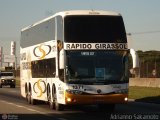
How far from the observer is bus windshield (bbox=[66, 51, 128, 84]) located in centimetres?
2408

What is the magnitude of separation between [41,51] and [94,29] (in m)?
5.24

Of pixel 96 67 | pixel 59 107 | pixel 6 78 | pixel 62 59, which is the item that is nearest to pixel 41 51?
pixel 59 107

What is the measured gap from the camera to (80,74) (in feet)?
79.1

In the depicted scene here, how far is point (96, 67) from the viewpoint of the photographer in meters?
24.1

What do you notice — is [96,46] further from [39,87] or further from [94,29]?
[39,87]

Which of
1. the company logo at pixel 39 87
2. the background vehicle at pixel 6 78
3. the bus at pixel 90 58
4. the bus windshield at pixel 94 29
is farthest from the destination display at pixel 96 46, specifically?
the background vehicle at pixel 6 78

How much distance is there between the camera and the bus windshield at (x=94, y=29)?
965 inches

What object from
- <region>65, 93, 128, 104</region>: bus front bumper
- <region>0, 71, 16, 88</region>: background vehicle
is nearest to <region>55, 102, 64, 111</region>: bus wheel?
<region>65, 93, 128, 104</region>: bus front bumper

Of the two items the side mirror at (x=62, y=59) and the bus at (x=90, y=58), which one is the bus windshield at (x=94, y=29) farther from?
the side mirror at (x=62, y=59)

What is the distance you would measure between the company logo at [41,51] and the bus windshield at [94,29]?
119 inches

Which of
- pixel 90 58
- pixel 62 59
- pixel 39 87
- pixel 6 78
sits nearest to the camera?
pixel 62 59

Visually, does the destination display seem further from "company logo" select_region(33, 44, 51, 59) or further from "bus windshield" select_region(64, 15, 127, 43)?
"company logo" select_region(33, 44, 51, 59)

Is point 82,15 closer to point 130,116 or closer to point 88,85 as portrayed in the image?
point 88,85

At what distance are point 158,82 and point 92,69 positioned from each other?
30.1 meters
